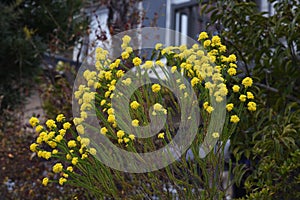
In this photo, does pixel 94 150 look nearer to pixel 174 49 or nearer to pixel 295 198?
pixel 174 49

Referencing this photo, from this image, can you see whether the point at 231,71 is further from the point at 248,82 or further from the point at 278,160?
the point at 278,160

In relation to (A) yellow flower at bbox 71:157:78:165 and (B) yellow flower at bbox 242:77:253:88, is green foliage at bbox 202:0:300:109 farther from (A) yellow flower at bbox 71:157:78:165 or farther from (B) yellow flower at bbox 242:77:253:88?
(A) yellow flower at bbox 71:157:78:165

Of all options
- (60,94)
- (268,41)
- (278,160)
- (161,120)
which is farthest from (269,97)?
(60,94)

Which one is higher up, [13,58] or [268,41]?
[268,41]

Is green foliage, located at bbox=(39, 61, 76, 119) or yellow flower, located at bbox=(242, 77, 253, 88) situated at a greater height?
yellow flower, located at bbox=(242, 77, 253, 88)

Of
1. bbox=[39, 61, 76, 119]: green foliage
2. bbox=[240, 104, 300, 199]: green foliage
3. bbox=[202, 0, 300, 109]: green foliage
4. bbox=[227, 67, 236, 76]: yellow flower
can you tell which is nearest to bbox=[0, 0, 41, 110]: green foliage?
bbox=[39, 61, 76, 119]: green foliage

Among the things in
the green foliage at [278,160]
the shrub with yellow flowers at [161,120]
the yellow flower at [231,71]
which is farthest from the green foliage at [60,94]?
the yellow flower at [231,71]

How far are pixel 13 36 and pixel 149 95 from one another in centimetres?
521

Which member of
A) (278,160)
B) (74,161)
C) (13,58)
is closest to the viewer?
(74,161)

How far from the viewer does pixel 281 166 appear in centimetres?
350

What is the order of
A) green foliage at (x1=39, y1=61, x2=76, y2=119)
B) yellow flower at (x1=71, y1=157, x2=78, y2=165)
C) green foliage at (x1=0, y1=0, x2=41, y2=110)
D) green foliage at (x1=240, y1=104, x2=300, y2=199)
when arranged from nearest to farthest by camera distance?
yellow flower at (x1=71, y1=157, x2=78, y2=165)
green foliage at (x1=240, y1=104, x2=300, y2=199)
green foliage at (x1=39, y1=61, x2=76, y2=119)
green foliage at (x1=0, y1=0, x2=41, y2=110)

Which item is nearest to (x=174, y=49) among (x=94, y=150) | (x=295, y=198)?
(x=94, y=150)

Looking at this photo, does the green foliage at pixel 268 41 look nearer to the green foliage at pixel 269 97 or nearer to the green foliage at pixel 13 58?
the green foliage at pixel 269 97

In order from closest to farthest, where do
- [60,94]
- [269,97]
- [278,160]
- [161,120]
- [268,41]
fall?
[161,120], [278,160], [268,41], [269,97], [60,94]
